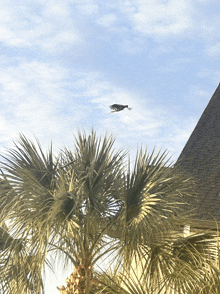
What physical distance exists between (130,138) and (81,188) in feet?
4.66

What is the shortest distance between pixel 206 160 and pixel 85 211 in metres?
5.23

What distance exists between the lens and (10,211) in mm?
7676

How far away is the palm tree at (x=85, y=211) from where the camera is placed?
730cm

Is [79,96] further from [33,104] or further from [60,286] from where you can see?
[60,286]

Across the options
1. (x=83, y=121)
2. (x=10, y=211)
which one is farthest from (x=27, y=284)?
(x=83, y=121)

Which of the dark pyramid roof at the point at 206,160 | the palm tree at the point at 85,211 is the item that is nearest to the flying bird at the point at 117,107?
the dark pyramid roof at the point at 206,160

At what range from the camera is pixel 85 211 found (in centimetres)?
755

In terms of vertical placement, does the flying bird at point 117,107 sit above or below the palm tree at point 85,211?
above

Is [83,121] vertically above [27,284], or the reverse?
[83,121]

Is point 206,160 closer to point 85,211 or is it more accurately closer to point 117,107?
point 117,107

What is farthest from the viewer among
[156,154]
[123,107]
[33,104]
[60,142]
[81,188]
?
[33,104]

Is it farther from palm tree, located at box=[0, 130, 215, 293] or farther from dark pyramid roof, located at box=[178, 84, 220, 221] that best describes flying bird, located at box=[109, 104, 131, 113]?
palm tree, located at box=[0, 130, 215, 293]

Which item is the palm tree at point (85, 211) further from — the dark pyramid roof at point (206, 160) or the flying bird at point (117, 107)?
the flying bird at point (117, 107)

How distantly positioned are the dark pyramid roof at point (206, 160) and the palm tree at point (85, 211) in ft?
7.08
